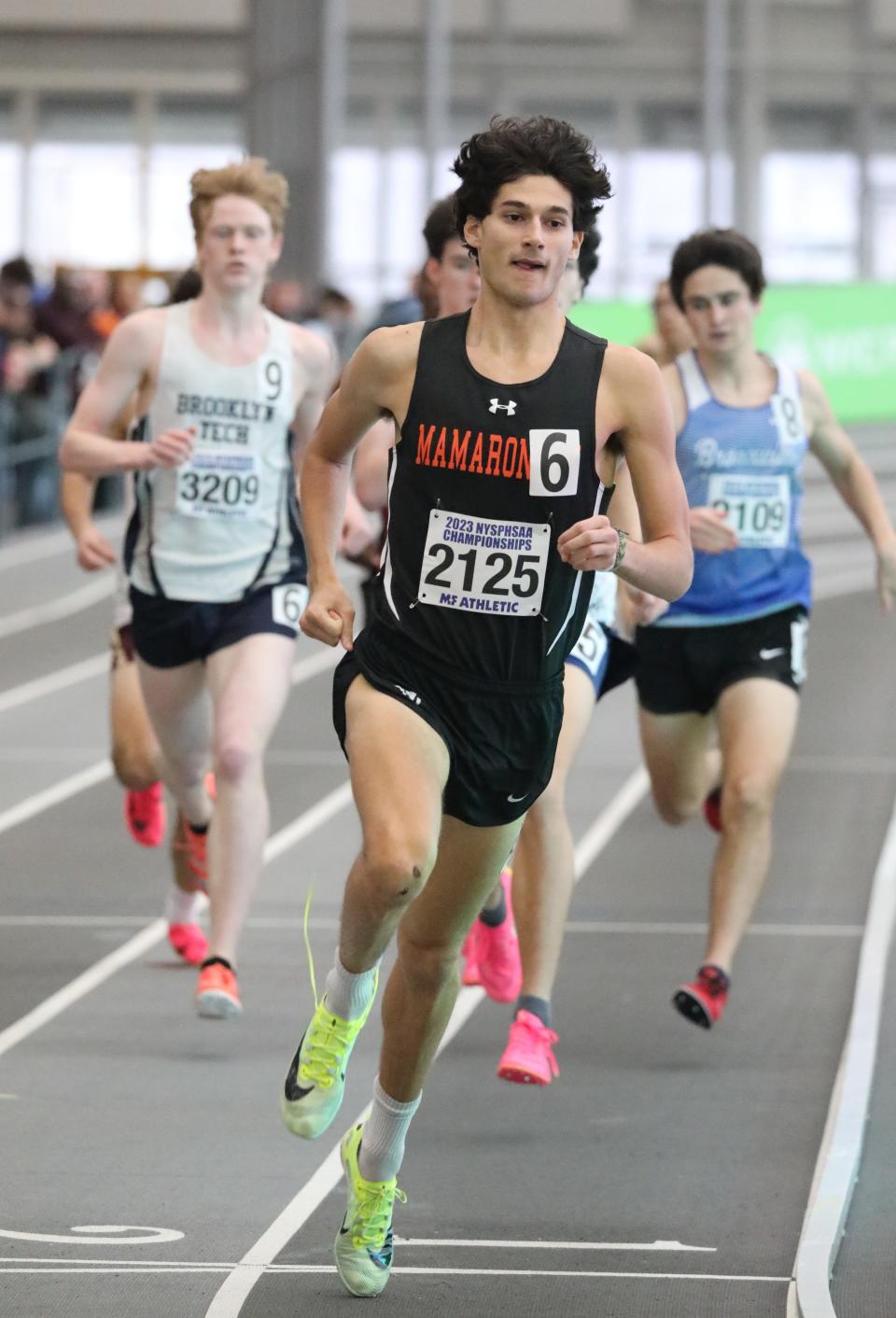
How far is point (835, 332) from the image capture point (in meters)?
21.7

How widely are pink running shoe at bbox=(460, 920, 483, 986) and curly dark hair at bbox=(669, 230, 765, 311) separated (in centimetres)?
179

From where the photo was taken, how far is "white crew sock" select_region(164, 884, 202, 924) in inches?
283

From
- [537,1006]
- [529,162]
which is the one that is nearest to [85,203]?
[537,1006]

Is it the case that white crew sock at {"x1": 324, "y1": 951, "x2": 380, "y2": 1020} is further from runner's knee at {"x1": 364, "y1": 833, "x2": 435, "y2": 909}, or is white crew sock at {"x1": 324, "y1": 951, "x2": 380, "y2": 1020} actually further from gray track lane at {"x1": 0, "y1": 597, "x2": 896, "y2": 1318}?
gray track lane at {"x1": 0, "y1": 597, "x2": 896, "y2": 1318}

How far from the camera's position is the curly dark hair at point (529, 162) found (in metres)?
→ 4.29

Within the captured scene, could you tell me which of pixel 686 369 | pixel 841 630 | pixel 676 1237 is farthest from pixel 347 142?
pixel 676 1237

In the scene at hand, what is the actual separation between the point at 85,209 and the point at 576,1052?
34.5m

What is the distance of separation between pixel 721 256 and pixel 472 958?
2.00 meters

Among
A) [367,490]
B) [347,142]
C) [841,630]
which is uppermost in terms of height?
[347,142]

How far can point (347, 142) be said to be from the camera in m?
24.6

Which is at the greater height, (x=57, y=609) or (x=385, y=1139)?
(x=385, y=1139)

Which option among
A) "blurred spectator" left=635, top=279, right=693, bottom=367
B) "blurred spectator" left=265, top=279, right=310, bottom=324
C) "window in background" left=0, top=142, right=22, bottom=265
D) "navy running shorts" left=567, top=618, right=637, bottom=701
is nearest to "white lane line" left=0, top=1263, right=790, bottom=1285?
"navy running shorts" left=567, top=618, right=637, bottom=701

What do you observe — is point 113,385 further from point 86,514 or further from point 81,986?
point 81,986

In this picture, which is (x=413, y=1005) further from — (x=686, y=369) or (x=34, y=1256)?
(x=686, y=369)
